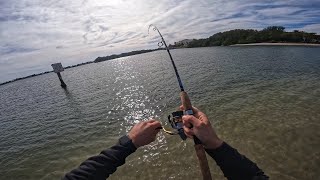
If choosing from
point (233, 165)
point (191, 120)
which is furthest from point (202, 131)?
point (233, 165)

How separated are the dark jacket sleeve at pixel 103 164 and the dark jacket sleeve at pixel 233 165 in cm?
95

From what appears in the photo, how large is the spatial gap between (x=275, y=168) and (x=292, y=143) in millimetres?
2238

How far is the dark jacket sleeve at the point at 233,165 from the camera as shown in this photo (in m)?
2.68

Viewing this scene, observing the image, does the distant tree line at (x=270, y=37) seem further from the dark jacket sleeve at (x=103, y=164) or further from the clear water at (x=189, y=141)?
the dark jacket sleeve at (x=103, y=164)

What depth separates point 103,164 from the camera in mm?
2777

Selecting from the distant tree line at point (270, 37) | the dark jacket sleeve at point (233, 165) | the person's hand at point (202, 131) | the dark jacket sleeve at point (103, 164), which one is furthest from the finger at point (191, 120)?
the distant tree line at point (270, 37)

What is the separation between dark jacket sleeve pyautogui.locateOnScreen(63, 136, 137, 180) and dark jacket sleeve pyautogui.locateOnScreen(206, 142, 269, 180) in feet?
3.11

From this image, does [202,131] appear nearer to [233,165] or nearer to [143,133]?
[233,165]

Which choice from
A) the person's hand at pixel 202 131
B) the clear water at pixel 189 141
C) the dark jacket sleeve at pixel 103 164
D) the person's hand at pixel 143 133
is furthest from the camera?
the clear water at pixel 189 141

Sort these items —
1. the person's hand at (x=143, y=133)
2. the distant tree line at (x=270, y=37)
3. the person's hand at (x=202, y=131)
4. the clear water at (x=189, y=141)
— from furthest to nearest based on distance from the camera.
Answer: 1. the distant tree line at (x=270, y=37)
2. the clear water at (x=189, y=141)
3. the person's hand at (x=143, y=133)
4. the person's hand at (x=202, y=131)

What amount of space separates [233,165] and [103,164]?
55.5 inches

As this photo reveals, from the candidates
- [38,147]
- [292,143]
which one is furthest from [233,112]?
[38,147]

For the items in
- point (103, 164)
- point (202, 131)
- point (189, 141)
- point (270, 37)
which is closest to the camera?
point (202, 131)

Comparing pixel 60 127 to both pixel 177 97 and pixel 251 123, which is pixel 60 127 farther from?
pixel 251 123
